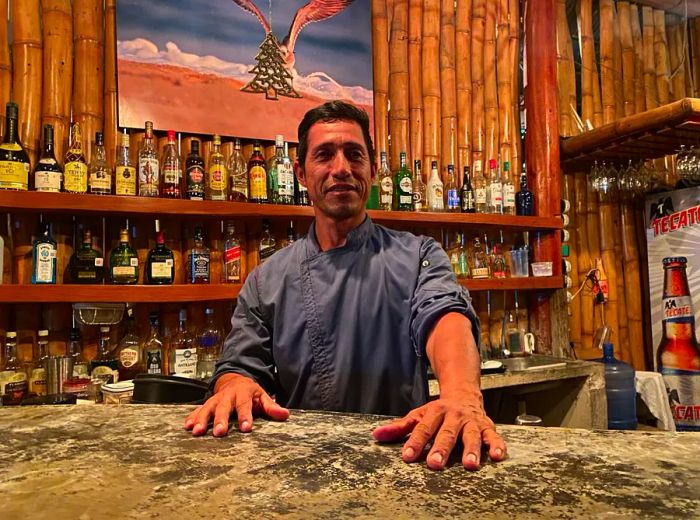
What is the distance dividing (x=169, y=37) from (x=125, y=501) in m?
2.53

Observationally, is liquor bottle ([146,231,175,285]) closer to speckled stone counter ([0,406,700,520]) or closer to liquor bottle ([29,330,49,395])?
liquor bottle ([29,330,49,395])

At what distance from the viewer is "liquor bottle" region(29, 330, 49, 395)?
215cm

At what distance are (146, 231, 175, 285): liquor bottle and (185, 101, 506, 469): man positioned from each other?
97cm

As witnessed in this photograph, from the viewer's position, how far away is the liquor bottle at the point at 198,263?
7.84 feet

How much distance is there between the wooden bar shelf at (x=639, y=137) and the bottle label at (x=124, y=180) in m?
2.58

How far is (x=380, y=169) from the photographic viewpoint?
288cm

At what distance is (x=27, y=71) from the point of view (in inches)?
89.5

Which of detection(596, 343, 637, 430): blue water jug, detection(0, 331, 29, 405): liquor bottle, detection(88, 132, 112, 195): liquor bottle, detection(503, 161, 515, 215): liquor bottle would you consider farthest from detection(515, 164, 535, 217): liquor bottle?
Result: detection(0, 331, 29, 405): liquor bottle

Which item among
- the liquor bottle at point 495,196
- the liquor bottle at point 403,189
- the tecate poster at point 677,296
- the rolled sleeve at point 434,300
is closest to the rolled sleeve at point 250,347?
the rolled sleeve at point 434,300

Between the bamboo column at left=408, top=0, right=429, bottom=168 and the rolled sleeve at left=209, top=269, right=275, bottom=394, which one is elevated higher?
the bamboo column at left=408, top=0, right=429, bottom=168

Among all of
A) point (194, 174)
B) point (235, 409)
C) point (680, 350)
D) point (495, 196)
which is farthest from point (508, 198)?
point (235, 409)

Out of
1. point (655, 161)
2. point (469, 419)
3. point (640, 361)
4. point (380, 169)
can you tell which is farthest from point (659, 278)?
point (469, 419)

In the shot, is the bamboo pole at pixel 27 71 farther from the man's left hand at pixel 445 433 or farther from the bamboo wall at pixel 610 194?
the bamboo wall at pixel 610 194

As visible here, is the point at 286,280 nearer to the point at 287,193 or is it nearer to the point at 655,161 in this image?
the point at 287,193
